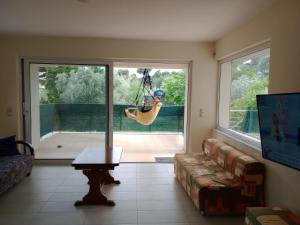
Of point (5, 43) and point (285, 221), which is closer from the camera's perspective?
point (285, 221)

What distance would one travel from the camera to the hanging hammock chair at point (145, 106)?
6137 mm

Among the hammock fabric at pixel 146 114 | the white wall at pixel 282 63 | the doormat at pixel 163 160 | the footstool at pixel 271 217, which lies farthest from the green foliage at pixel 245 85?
the hammock fabric at pixel 146 114

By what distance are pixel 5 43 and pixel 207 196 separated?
3.98 meters

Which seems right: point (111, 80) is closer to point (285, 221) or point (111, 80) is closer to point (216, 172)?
point (216, 172)

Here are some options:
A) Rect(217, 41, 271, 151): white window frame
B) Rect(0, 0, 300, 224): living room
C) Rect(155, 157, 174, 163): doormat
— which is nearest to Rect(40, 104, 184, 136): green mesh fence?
Rect(0, 0, 300, 224): living room

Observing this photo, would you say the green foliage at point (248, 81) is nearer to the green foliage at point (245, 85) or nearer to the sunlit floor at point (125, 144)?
the green foliage at point (245, 85)

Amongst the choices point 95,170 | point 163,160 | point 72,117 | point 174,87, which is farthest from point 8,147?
point 174,87

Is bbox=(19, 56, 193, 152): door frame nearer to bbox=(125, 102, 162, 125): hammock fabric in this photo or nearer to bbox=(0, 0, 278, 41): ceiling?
bbox=(0, 0, 278, 41): ceiling

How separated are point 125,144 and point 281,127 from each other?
457 centimetres

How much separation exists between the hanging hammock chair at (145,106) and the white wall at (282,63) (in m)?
3.45

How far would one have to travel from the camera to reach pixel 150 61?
14.7 ft

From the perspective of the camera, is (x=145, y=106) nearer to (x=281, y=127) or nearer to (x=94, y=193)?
(x=94, y=193)

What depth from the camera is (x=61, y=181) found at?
3.57 metres

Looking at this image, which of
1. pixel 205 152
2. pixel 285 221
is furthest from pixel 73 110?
pixel 285 221
